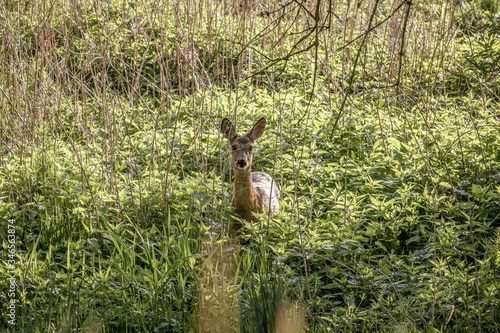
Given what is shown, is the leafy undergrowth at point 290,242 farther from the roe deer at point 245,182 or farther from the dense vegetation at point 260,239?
the roe deer at point 245,182

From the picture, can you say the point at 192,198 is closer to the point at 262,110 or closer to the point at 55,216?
the point at 55,216

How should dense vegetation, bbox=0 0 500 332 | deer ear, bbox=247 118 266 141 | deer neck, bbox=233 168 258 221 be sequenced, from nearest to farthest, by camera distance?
dense vegetation, bbox=0 0 500 332 < deer neck, bbox=233 168 258 221 < deer ear, bbox=247 118 266 141

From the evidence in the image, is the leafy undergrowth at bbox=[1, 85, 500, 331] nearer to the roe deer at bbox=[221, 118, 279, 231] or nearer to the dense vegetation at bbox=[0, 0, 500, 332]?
the dense vegetation at bbox=[0, 0, 500, 332]

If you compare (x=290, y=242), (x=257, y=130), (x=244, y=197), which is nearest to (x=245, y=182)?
(x=244, y=197)

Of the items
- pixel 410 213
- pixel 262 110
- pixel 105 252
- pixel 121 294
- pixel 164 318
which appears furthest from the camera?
pixel 262 110

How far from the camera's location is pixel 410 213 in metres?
3.66

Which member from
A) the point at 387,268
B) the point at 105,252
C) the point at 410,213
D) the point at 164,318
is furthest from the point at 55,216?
the point at 410,213

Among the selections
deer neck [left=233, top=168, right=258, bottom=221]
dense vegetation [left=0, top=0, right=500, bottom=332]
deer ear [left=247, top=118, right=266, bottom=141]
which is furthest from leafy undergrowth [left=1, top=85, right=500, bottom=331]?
deer ear [left=247, top=118, right=266, bottom=141]

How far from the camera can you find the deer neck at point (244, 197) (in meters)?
4.11

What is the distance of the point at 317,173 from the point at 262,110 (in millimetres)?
1338

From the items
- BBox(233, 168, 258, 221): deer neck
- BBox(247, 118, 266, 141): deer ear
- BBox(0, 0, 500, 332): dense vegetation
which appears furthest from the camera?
BBox(247, 118, 266, 141): deer ear

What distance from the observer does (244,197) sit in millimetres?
4129

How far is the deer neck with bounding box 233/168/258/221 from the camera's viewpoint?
162 inches

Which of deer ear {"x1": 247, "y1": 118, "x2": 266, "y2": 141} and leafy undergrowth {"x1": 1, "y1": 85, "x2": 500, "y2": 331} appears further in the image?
deer ear {"x1": 247, "y1": 118, "x2": 266, "y2": 141}
